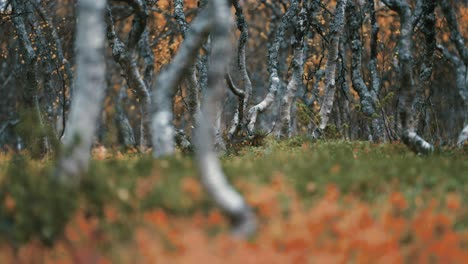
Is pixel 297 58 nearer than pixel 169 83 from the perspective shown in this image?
No

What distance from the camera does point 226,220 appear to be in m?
4.85

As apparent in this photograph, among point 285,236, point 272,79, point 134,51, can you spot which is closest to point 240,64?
point 272,79

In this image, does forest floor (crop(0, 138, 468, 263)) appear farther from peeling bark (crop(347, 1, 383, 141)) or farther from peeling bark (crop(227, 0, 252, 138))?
peeling bark (crop(227, 0, 252, 138))

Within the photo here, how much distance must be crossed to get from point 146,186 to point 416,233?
2.57 meters

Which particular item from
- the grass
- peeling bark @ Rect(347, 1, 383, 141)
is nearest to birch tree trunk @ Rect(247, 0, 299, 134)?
peeling bark @ Rect(347, 1, 383, 141)

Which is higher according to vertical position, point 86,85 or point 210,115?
point 86,85

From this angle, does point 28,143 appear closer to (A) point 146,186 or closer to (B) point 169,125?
(B) point 169,125

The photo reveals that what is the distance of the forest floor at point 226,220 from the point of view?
171 inches

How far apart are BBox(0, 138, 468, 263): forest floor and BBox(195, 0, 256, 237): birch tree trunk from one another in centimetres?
15

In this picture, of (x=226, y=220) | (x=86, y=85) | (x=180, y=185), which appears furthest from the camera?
(x=86, y=85)

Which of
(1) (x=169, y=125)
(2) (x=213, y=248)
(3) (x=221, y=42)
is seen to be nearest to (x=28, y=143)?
(1) (x=169, y=125)

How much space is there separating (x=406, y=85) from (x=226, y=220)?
5.10m

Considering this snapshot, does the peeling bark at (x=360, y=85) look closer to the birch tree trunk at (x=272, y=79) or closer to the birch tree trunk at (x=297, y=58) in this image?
the birch tree trunk at (x=297, y=58)

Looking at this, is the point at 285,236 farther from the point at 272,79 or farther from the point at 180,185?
the point at 272,79
